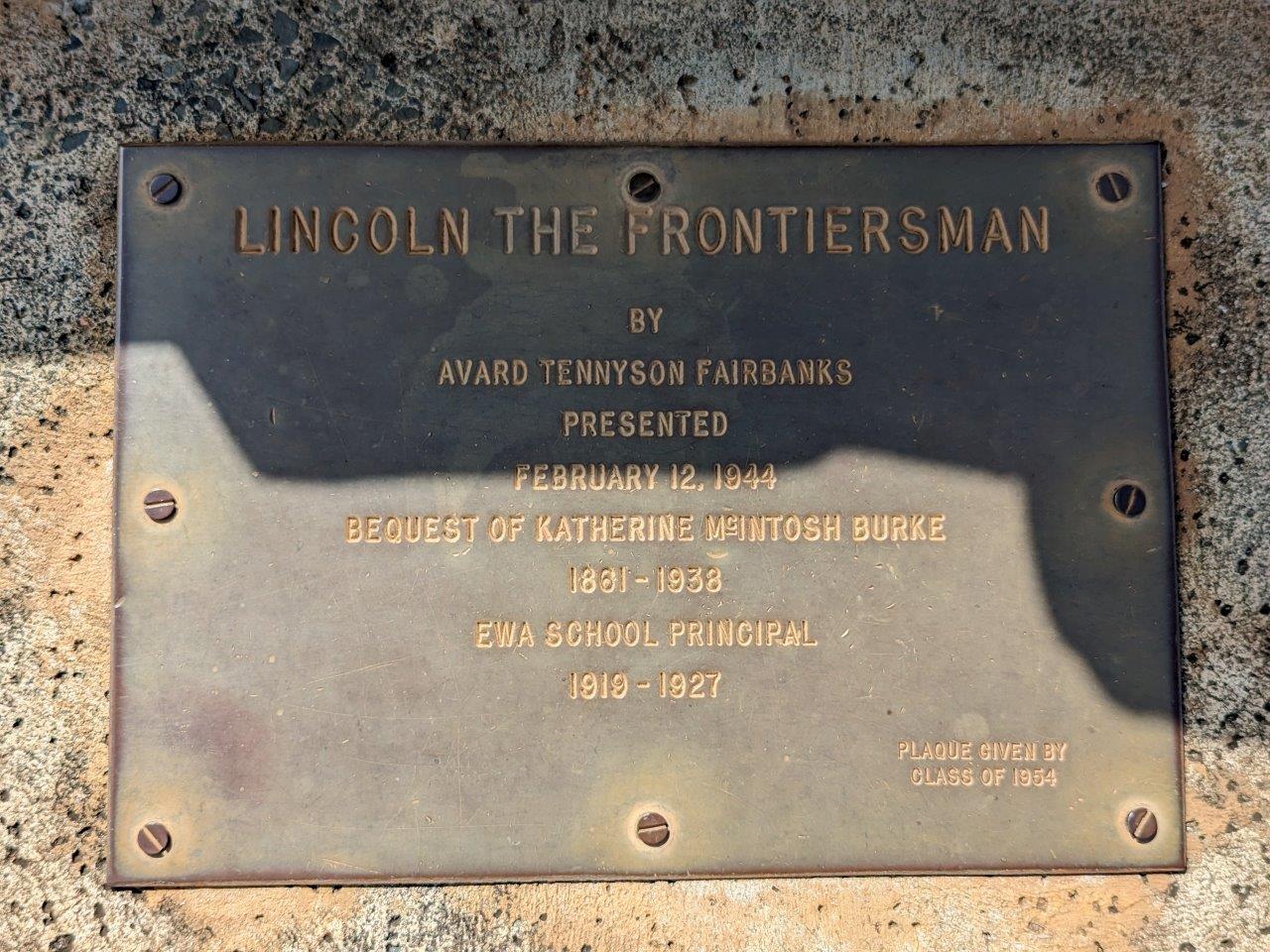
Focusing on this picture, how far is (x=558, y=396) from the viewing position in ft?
5.27

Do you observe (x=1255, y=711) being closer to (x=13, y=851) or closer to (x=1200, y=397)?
(x=1200, y=397)

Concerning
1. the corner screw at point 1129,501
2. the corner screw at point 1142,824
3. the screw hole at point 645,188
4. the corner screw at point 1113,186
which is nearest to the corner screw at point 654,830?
the corner screw at point 1142,824

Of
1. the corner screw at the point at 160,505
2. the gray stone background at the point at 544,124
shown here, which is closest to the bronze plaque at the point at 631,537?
the corner screw at the point at 160,505

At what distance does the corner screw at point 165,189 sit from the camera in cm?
162

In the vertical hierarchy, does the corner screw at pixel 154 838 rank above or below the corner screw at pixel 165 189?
below

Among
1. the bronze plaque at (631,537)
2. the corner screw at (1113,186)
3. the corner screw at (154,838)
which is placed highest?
the corner screw at (1113,186)

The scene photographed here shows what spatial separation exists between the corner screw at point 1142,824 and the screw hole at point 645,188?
1474 millimetres

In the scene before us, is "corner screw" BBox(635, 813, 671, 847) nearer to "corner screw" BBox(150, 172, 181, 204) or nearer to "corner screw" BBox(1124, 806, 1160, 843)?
"corner screw" BBox(1124, 806, 1160, 843)

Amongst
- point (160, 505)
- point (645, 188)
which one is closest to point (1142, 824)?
point (645, 188)

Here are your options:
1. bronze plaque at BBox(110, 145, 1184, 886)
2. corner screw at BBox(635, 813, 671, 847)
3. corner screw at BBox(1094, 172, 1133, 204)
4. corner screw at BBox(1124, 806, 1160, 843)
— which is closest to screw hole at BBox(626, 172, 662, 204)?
bronze plaque at BBox(110, 145, 1184, 886)

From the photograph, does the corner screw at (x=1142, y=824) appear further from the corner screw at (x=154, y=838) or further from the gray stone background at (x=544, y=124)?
the corner screw at (x=154, y=838)

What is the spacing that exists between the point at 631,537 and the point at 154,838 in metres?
1.05

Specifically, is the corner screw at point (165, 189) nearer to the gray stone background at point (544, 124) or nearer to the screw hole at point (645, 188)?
the gray stone background at point (544, 124)

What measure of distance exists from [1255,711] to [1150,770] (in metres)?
0.24
